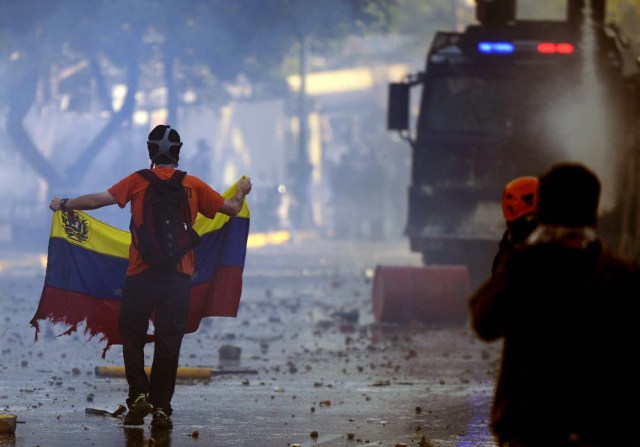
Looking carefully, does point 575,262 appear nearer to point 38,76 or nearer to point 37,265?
point 37,265

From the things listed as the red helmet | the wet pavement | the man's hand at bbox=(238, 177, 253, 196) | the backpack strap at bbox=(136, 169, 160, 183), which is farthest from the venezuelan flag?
the red helmet

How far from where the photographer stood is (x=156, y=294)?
9.13 metres

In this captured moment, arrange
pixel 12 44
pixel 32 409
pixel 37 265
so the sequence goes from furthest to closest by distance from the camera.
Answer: pixel 12 44 → pixel 37 265 → pixel 32 409

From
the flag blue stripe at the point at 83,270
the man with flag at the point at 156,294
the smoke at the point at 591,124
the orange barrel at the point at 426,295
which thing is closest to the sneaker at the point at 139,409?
the man with flag at the point at 156,294

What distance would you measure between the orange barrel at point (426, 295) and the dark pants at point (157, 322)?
31.8ft

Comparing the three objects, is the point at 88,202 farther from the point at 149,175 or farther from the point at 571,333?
the point at 571,333

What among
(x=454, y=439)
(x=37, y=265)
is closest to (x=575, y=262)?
(x=454, y=439)

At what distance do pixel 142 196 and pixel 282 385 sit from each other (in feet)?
12.2

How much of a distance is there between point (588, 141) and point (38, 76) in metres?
22.5

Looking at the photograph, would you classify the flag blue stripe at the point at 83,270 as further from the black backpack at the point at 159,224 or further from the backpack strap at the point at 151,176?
the backpack strap at the point at 151,176

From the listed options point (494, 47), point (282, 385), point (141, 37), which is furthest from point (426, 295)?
point (141, 37)

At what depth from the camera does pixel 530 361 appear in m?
4.95

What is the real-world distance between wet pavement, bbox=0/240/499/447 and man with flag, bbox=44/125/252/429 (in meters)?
0.22

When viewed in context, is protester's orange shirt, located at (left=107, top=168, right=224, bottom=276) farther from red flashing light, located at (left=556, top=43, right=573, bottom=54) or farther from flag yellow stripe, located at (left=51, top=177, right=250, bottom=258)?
red flashing light, located at (left=556, top=43, right=573, bottom=54)
